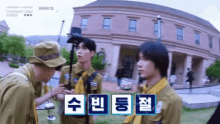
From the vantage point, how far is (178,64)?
170cm

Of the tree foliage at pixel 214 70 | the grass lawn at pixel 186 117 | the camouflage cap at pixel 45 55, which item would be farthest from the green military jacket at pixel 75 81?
the tree foliage at pixel 214 70

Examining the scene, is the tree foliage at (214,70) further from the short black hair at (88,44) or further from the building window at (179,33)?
the short black hair at (88,44)

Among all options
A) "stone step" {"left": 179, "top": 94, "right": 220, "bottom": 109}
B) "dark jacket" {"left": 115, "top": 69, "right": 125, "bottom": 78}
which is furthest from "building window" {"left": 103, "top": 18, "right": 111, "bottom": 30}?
"stone step" {"left": 179, "top": 94, "right": 220, "bottom": 109}

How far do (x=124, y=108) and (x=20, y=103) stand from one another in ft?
1.74

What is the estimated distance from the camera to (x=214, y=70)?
4.51ft

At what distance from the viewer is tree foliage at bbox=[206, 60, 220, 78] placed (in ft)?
4.49

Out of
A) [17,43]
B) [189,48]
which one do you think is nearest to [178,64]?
[189,48]

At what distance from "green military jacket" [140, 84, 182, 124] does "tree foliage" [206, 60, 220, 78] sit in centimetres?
106

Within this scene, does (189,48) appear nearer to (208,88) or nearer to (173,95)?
(208,88)

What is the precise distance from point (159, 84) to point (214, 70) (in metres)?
1.11

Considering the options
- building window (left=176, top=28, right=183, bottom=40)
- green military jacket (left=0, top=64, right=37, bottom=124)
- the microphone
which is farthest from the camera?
building window (left=176, top=28, right=183, bottom=40)

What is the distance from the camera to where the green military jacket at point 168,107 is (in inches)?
25.1

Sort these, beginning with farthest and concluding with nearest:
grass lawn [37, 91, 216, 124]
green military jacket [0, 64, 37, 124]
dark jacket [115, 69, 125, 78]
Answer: grass lawn [37, 91, 216, 124] < dark jacket [115, 69, 125, 78] < green military jacket [0, 64, 37, 124]

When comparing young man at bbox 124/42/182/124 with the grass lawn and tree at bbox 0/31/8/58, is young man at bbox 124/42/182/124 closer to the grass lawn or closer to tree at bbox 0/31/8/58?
the grass lawn
